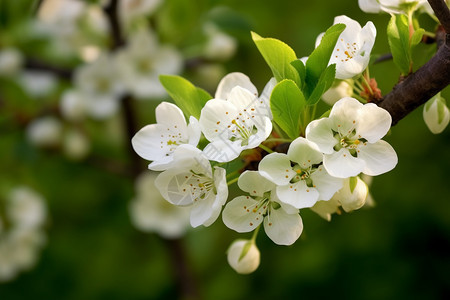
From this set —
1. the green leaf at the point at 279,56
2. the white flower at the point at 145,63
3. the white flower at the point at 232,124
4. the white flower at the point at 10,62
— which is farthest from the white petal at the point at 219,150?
the white flower at the point at 10,62

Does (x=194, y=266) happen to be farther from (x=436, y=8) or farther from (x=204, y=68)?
(x=436, y=8)

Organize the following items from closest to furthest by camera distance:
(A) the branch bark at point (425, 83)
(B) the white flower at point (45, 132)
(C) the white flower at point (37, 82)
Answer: (A) the branch bark at point (425, 83)
(B) the white flower at point (45, 132)
(C) the white flower at point (37, 82)

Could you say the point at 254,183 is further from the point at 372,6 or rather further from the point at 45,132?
the point at 45,132

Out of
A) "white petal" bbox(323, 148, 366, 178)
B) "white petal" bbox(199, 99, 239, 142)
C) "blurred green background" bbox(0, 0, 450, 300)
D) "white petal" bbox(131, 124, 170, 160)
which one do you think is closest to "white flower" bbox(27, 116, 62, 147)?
"blurred green background" bbox(0, 0, 450, 300)

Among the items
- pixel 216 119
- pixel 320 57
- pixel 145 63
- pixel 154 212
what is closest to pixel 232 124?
pixel 216 119

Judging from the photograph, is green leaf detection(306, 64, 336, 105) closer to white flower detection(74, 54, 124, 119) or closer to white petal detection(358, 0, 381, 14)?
white petal detection(358, 0, 381, 14)

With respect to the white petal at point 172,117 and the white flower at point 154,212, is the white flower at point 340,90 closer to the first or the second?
the white petal at point 172,117

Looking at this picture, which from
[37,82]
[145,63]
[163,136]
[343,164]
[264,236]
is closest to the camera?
[343,164]

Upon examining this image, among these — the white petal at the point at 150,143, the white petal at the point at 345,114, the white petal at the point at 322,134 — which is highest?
the white petal at the point at 345,114
